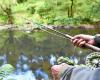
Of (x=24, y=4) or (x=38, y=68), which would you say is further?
(x=24, y=4)

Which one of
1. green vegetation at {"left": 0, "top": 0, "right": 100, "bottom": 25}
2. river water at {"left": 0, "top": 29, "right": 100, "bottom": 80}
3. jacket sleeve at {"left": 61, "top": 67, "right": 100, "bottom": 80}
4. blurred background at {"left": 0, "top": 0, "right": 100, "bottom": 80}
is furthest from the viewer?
green vegetation at {"left": 0, "top": 0, "right": 100, "bottom": 25}

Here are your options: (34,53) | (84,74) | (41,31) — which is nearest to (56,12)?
(41,31)

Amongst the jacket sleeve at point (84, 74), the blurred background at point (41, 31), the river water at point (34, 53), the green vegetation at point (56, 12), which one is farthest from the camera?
the green vegetation at point (56, 12)

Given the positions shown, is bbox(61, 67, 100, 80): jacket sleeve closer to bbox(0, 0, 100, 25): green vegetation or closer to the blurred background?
the blurred background

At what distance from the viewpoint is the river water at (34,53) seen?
1075 cm

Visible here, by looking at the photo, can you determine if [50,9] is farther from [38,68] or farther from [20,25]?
[38,68]

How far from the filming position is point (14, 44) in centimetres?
1730

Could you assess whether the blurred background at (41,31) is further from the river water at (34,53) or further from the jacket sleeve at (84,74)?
the jacket sleeve at (84,74)

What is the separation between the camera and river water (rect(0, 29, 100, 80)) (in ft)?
35.3

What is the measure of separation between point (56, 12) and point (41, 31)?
17.2ft

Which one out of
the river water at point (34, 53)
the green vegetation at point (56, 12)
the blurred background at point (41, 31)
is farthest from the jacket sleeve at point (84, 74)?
A: the green vegetation at point (56, 12)

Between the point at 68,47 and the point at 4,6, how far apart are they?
40.5 feet

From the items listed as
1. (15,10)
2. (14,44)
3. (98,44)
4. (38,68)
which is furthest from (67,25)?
(98,44)

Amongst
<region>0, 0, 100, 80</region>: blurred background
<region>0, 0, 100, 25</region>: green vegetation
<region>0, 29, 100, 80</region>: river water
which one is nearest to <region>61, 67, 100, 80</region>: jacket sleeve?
<region>0, 29, 100, 80</region>: river water
